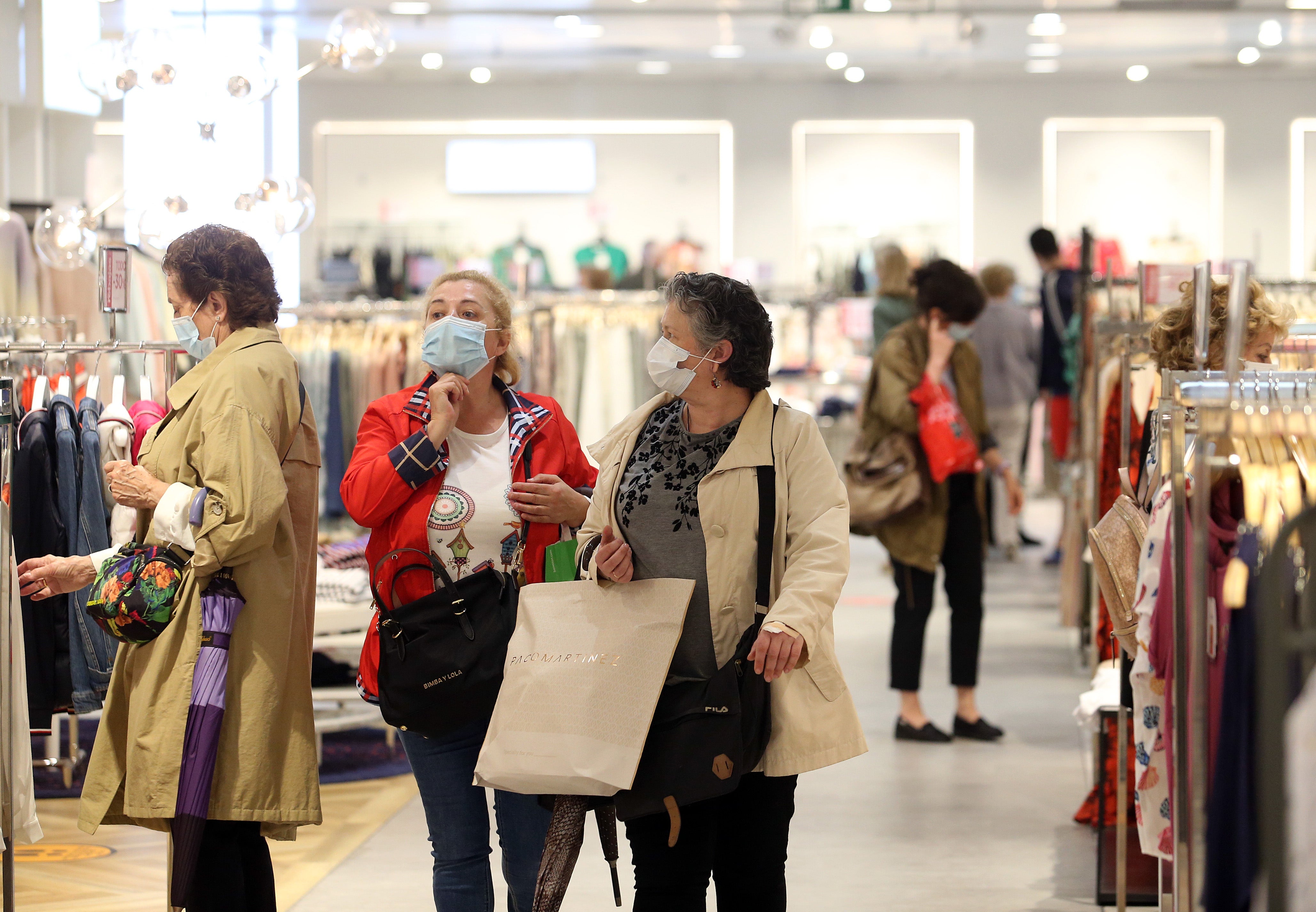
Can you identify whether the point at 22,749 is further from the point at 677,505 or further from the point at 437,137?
the point at 437,137

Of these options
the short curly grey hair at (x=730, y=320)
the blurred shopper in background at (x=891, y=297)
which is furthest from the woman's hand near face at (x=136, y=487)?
the blurred shopper in background at (x=891, y=297)

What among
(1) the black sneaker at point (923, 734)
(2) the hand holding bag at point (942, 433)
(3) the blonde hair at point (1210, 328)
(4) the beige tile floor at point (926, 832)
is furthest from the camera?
(1) the black sneaker at point (923, 734)

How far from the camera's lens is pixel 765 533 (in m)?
2.43

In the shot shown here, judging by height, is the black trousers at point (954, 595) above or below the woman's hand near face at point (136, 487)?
below

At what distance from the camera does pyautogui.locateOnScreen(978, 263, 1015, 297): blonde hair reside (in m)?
9.16

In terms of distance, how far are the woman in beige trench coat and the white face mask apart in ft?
2.35

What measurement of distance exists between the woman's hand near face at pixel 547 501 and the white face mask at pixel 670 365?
301 mm

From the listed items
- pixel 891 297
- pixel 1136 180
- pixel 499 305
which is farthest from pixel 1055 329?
pixel 499 305

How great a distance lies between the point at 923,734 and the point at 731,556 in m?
3.05

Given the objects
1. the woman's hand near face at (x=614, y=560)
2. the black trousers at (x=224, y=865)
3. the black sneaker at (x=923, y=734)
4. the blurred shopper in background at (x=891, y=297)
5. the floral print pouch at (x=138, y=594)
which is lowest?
the black sneaker at (x=923, y=734)

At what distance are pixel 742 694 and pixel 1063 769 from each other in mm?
2873

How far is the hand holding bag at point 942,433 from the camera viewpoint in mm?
4766

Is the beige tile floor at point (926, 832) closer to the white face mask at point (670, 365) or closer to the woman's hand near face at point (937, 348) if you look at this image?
the woman's hand near face at point (937, 348)

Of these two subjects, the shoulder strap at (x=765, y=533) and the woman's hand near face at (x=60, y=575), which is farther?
the woman's hand near face at (x=60, y=575)
